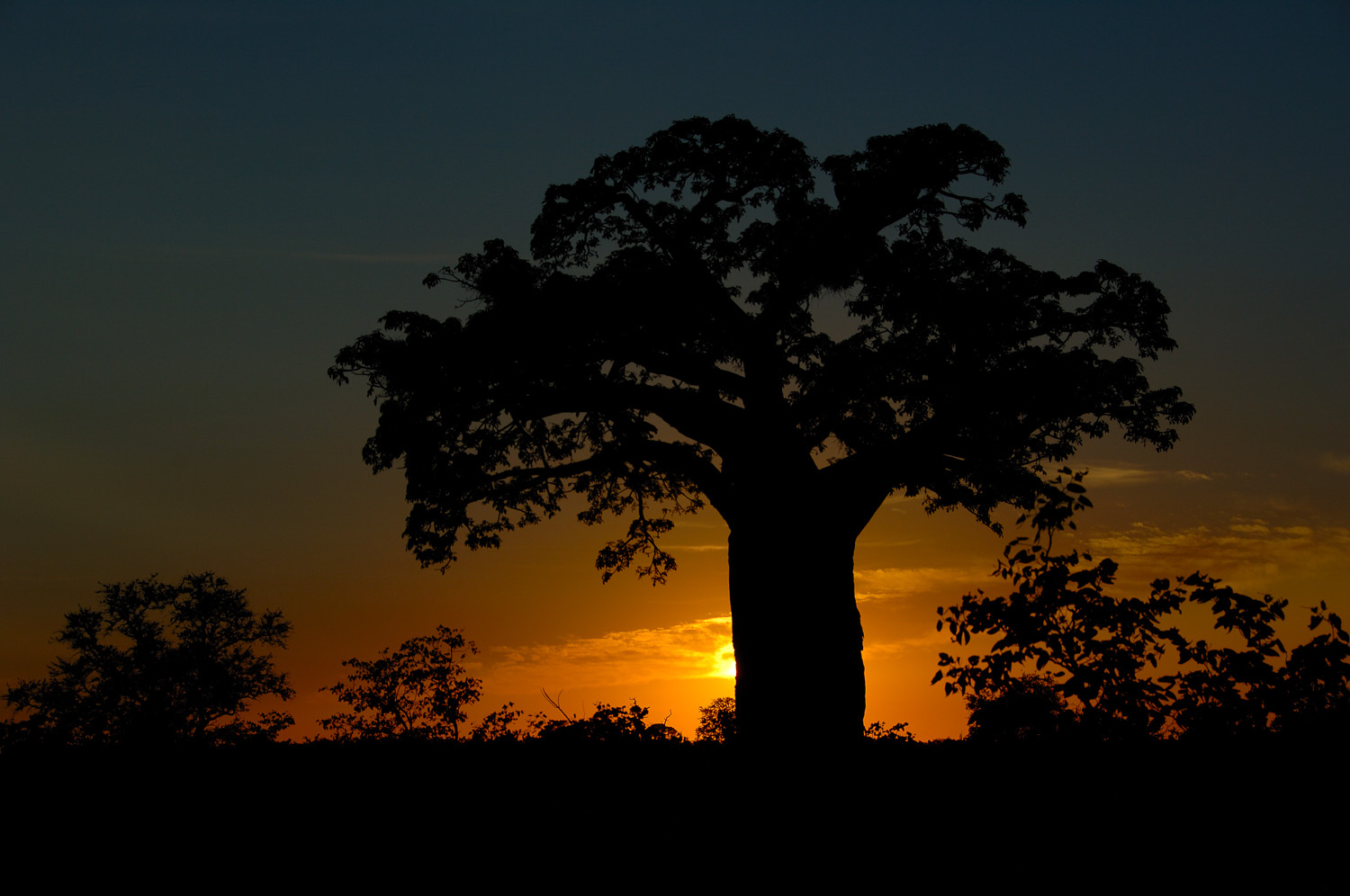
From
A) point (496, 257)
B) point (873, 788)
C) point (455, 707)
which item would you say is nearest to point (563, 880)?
point (873, 788)

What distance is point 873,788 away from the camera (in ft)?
33.9

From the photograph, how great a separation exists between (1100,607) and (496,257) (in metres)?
11.6

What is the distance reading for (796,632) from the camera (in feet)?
42.1

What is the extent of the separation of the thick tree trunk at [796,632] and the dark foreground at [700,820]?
5.70ft

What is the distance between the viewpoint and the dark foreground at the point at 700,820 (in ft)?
23.4

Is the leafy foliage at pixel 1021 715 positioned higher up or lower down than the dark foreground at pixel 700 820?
higher up

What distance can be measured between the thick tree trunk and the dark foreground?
174cm

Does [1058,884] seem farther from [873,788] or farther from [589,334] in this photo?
[589,334]

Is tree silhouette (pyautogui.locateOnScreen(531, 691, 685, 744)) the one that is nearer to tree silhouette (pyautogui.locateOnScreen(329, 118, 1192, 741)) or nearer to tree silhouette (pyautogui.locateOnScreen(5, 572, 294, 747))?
tree silhouette (pyautogui.locateOnScreen(329, 118, 1192, 741))

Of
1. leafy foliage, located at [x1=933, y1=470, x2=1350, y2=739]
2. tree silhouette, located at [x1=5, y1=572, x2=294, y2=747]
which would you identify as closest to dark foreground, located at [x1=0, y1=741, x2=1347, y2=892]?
leafy foliage, located at [x1=933, y1=470, x2=1350, y2=739]

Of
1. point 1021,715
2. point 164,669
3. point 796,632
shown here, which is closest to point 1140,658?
point 1021,715

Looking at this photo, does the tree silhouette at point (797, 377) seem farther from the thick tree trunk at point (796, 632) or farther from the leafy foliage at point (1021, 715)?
the leafy foliage at point (1021, 715)

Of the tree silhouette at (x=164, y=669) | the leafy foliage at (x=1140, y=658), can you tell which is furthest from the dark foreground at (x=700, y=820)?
the tree silhouette at (x=164, y=669)

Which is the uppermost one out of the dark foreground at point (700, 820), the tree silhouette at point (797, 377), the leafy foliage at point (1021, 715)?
the tree silhouette at point (797, 377)
